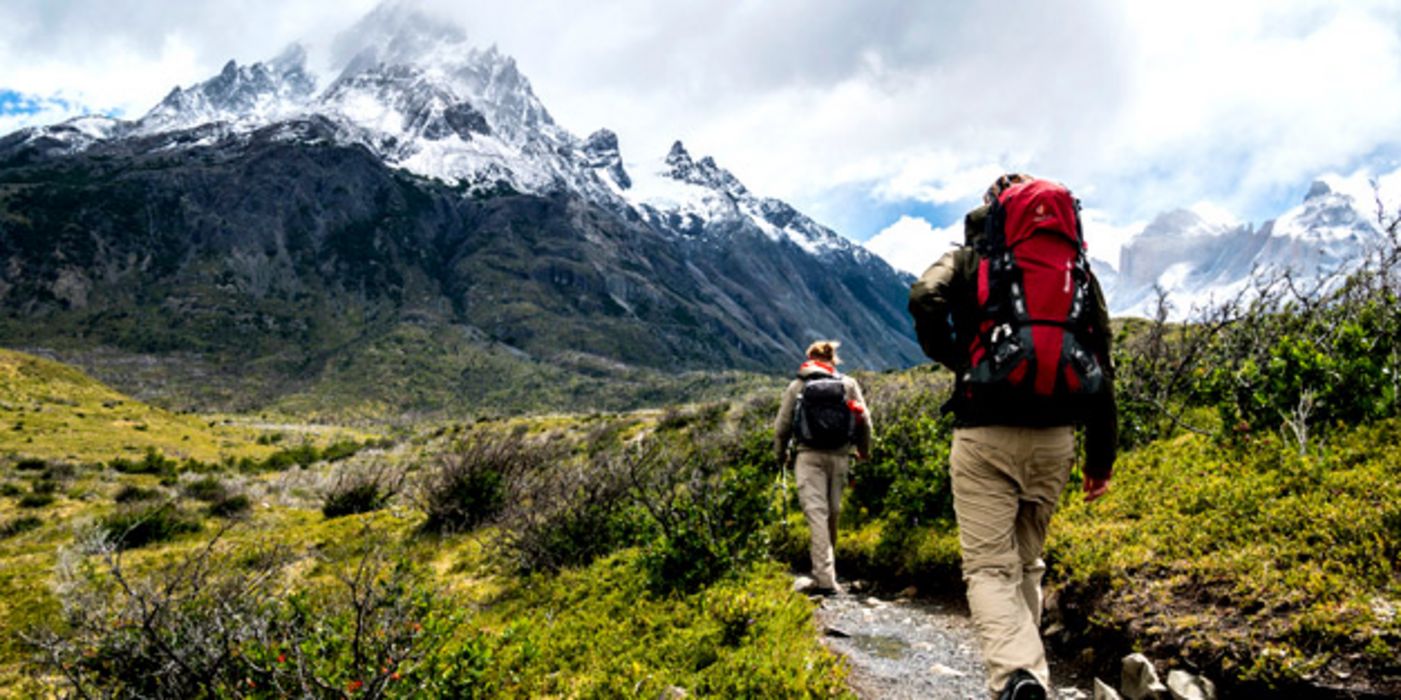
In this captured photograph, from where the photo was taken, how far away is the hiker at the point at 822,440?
646cm

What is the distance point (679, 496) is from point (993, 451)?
4.69 m

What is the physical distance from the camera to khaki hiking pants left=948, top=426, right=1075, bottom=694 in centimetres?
325

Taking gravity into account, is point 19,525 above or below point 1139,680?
below

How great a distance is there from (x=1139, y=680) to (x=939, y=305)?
2584 millimetres

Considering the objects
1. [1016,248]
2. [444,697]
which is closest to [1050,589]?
[1016,248]

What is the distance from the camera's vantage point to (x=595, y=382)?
147875mm

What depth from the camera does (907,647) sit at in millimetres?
5207

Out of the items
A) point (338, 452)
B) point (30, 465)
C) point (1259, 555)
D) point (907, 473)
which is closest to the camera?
point (1259, 555)

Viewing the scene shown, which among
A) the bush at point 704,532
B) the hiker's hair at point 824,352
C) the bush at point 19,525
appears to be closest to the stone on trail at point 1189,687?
the bush at point 704,532

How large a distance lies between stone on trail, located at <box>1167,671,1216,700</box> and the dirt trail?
24.7 inches

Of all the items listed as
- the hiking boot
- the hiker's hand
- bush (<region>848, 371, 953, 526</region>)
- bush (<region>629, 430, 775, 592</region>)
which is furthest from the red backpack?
bush (<region>848, 371, 953, 526</region>)

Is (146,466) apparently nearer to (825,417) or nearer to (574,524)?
(574,524)

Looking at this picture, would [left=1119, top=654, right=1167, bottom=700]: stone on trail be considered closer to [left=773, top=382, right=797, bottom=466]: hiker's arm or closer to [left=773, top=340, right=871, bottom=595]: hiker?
[left=773, top=340, right=871, bottom=595]: hiker

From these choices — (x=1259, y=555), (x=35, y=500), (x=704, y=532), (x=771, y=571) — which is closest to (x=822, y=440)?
(x=771, y=571)
